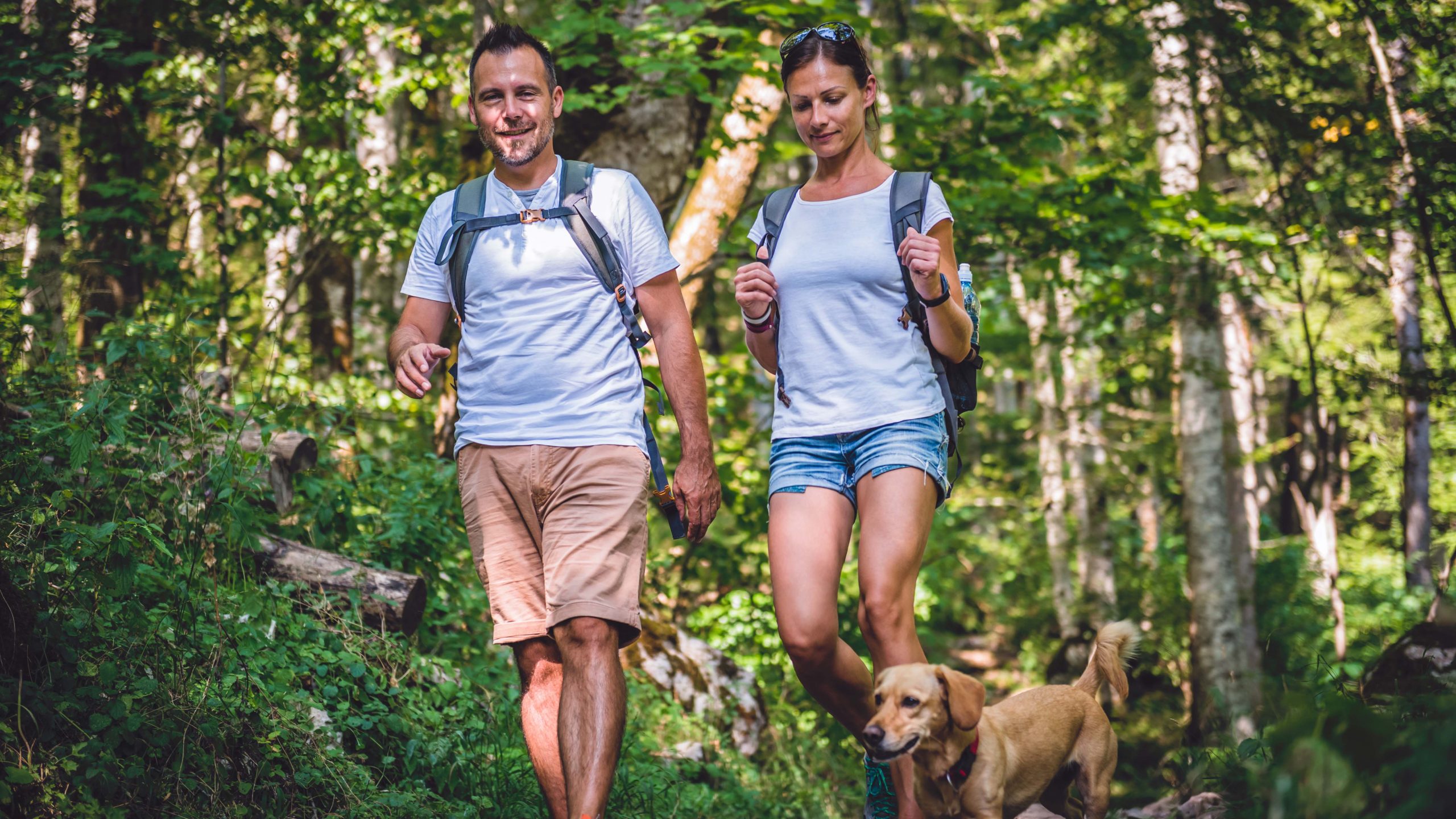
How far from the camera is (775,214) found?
3.98 m

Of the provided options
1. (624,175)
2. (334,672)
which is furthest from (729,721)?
(624,175)

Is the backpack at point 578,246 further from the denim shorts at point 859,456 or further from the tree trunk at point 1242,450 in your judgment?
the tree trunk at point 1242,450

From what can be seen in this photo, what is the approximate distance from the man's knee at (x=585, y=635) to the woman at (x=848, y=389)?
0.60 m

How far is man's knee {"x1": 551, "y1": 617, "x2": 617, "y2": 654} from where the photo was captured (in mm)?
3420

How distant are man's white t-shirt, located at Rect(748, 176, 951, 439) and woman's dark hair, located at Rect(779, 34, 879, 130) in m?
0.42

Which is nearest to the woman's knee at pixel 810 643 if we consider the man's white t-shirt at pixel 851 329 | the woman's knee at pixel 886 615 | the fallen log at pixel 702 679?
the woman's knee at pixel 886 615

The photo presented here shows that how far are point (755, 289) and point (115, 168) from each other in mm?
6944

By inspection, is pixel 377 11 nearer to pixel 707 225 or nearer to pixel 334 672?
pixel 707 225

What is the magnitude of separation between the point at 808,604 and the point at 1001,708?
84 centimetres

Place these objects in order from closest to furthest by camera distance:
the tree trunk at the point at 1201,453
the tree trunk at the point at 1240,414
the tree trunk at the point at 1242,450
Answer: the tree trunk at the point at 1201,453
the tree trunk at the point at 1242,450
the tree trunk at the point at 1240,414

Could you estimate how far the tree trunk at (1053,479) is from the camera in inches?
607

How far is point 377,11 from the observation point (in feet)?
29.9

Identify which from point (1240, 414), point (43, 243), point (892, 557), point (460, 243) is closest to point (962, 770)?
point (892, 557)

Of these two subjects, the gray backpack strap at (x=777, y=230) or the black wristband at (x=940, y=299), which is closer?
the black wristband at (x=940, y=299)
